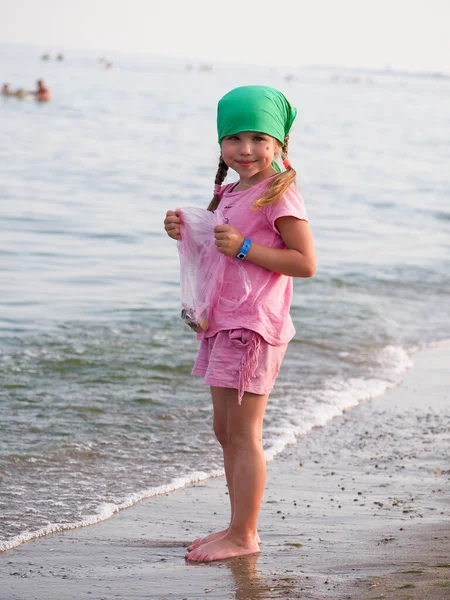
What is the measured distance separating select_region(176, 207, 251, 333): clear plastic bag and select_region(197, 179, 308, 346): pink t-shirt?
12 mm

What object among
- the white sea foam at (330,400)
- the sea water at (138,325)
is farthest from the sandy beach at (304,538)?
the sea water at (138,325)

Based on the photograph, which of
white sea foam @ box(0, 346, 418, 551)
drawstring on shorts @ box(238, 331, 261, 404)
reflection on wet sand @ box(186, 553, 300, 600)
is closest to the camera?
reflection on wet sand @ box(186, 553, 300, 600)

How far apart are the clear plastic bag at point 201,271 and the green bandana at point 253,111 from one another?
316 millimetres

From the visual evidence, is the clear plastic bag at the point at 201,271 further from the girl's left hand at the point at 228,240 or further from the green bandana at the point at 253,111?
the green bandana at the point at 253,111

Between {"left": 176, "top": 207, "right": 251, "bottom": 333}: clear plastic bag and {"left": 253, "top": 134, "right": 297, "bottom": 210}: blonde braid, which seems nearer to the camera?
{"left": 253, "top": 134, "right": 297, "bottom": 210}: blonde braid

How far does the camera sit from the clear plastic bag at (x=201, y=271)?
3264 mm

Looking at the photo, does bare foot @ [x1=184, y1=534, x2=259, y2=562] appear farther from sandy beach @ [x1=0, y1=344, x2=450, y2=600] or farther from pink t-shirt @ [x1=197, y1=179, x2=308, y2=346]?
A: pink t-shirt @ [x1=197, y1=179, x2=308, y2=346]

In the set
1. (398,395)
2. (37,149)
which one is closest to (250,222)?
(398,395)

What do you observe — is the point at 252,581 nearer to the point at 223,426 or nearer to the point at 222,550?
the point at 222,550

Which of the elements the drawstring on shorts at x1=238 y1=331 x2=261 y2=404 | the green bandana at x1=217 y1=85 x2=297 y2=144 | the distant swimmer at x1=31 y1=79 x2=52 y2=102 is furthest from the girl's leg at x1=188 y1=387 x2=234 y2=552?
the distant swimmer at x1=31 y1=79 x2=52 y2=102

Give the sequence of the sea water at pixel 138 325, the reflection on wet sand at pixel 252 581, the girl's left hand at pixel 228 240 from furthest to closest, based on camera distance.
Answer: the sea water at pixel 138 325 < the girl's left hand at pixel 228 240 < the reflection on wet sand at pixel 252 581

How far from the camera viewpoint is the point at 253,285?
324 centimetres

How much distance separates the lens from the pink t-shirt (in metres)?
3.22

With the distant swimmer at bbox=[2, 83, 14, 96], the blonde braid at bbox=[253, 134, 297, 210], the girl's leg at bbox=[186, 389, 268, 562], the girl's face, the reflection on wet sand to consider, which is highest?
the distant swimmer at bbox=[2, 83, 14, 96]
